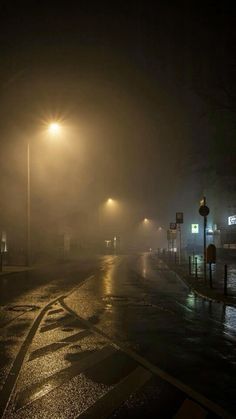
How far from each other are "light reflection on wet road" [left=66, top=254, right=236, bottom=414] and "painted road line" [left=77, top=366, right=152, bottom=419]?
1.70 feet

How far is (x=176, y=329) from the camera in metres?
10.7

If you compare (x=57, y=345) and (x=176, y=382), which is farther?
(x=57, y=345)

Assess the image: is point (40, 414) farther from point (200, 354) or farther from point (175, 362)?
point (200, 354)

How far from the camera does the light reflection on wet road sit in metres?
6.91

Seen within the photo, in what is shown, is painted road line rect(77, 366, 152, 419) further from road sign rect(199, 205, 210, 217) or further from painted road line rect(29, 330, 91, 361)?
road sign rect(199, 205, 210, 217)

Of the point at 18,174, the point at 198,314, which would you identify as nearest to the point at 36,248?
the point at 18,174

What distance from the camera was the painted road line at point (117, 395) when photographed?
17.2 feet

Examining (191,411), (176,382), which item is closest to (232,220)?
(176,382)

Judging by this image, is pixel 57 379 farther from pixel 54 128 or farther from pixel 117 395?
pixel 54 128

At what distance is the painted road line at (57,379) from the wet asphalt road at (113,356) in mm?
12

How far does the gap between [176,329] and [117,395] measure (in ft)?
16.5

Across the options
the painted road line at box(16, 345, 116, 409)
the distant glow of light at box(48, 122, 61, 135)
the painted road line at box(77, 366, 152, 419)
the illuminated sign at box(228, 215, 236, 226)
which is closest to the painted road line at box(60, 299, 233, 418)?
the painted road line at box(77, 366, 152, 419)

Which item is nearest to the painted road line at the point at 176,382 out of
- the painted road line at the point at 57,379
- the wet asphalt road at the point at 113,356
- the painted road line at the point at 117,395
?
the wet asphalt road at the point at 113,356

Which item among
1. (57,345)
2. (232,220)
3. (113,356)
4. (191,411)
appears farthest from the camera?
(232,220)
